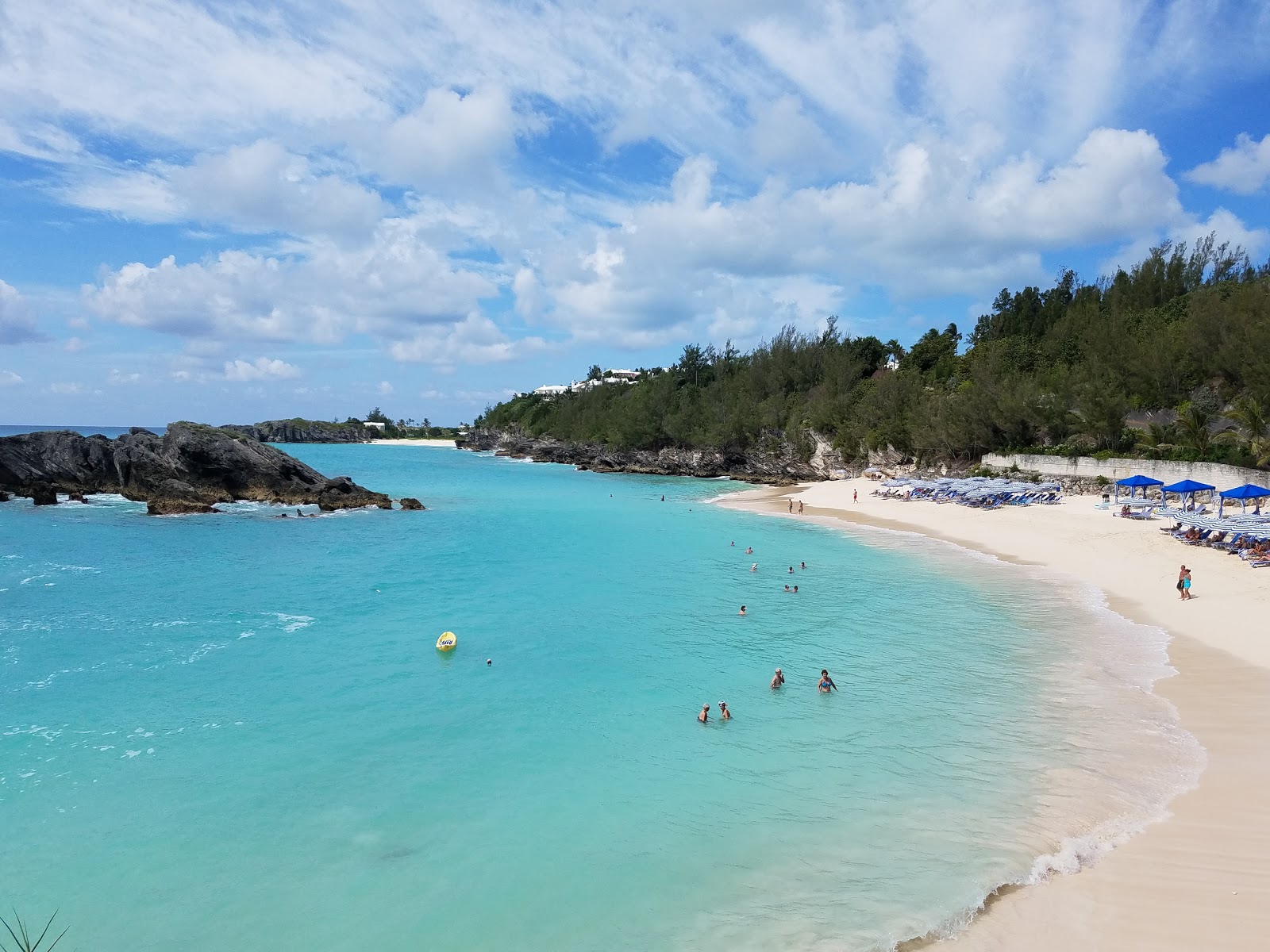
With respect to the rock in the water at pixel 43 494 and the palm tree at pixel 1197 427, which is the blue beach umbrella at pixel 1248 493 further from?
the rock in the water at pixel 43 494

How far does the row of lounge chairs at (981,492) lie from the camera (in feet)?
148

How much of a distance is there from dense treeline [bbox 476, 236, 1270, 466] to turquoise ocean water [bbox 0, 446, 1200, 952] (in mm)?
29214

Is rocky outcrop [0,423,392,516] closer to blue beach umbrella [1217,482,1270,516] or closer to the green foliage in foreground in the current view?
the green foliage in foreground

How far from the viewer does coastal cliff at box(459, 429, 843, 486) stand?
262ft

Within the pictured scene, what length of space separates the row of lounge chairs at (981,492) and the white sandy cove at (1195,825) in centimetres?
1656

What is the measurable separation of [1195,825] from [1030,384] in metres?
54.3

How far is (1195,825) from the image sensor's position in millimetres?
9945

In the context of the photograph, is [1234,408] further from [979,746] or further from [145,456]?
[145,456]

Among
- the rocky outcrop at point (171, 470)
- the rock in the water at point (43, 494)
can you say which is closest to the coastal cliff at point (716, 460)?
the rocky outcrop at point (171, 470)

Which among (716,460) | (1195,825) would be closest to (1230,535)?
(1195,825)

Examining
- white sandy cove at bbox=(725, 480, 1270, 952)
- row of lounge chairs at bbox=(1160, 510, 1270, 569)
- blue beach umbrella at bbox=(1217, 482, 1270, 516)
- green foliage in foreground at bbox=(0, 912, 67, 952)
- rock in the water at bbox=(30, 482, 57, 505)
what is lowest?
green foliage in foreground at bbox=(0, 912, 67, 952)

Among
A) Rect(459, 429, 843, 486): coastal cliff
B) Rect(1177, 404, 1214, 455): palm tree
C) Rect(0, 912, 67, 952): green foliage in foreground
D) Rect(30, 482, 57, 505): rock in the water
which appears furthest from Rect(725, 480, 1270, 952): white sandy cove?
Rect(30, 482, 57, 505): rock in the water

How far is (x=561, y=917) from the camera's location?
893 centimetres

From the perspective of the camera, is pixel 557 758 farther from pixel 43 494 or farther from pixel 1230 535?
pixel 43 494
